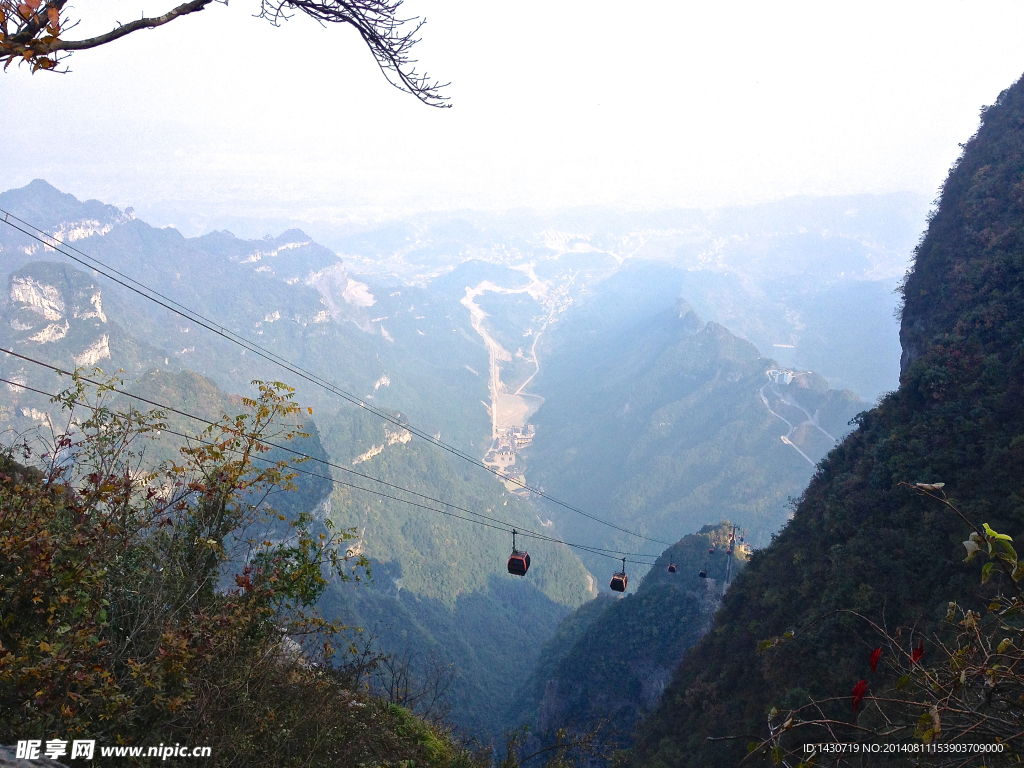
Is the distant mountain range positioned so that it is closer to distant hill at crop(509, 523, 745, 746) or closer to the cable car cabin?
distant hill at crop(509, 523, 745, 746)

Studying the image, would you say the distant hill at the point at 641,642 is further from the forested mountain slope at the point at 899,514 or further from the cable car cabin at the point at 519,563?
the cable car cabin at the point at 519,563

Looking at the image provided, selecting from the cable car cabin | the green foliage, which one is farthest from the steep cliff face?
the green foliage

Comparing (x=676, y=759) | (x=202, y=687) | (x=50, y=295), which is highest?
(x=50, y=295)

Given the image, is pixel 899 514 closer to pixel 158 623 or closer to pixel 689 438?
pixel 158 623

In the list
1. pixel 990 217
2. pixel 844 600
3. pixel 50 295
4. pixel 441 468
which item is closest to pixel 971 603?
pixel 844 600

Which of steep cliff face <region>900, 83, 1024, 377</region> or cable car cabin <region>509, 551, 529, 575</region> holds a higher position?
steep cliff face <region>900, 83, 1024, 377</region>

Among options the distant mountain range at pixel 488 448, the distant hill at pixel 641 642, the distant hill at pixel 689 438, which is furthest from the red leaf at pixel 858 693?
the distant hill at pixel 689 438

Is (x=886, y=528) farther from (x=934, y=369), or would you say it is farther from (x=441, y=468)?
(x=441, y=468)

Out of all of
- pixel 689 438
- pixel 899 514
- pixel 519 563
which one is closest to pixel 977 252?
pixel 899 514

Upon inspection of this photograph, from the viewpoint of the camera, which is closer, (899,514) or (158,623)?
(158,623)
